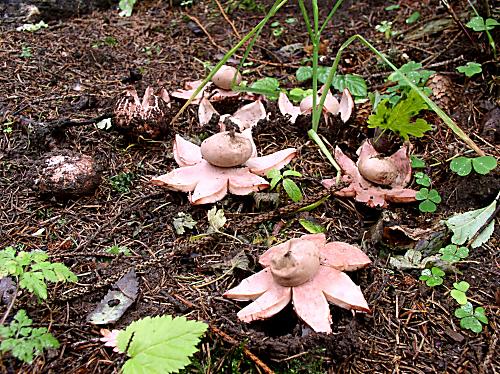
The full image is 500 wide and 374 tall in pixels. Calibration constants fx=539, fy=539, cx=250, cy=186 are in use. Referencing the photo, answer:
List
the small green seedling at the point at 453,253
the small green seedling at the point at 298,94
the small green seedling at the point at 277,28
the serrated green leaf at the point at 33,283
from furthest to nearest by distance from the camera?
1. the small green seedling at the point at 277,28
2. the small green seedling at the point at 298,94
3. the small green seedling at the point at 453,253
4. the serrated green leaf at the point at 33,283

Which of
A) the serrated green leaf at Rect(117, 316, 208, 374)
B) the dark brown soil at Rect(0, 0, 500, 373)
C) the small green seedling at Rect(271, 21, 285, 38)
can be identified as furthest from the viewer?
the small green seedling at Rect(271, 21, 285, 38)

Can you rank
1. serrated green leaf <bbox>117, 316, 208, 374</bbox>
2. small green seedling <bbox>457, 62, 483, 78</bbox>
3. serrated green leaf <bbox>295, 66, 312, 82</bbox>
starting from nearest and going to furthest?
serrated green leaf <bbox>117, 316, 208, 374</bbox> → small green seedling <bbox>457, 62, 483, 78</bbox> → serrated green leaf <bbox>295, 66, 312, 82</bbox>

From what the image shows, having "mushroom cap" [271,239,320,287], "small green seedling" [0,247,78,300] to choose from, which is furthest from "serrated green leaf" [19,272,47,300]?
"mushroom cap" [271,239,320,287]

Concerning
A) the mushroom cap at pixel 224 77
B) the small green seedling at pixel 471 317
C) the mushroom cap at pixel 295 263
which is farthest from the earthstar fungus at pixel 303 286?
the mushroom cap at pixel 224 77

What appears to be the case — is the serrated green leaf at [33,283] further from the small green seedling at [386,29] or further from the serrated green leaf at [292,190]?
the small green seedling at [386,29]

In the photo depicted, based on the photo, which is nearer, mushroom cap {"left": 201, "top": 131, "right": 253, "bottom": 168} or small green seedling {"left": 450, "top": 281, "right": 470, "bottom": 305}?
small green seedling {"left": 450, "top": 281, "right": 470, "bottom": 305}

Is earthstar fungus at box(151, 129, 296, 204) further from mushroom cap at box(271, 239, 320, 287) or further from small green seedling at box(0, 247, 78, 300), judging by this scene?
small green seedling at box(0, 247, 78, 300)

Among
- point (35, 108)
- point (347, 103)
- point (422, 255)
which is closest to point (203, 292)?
point (422, 255)
